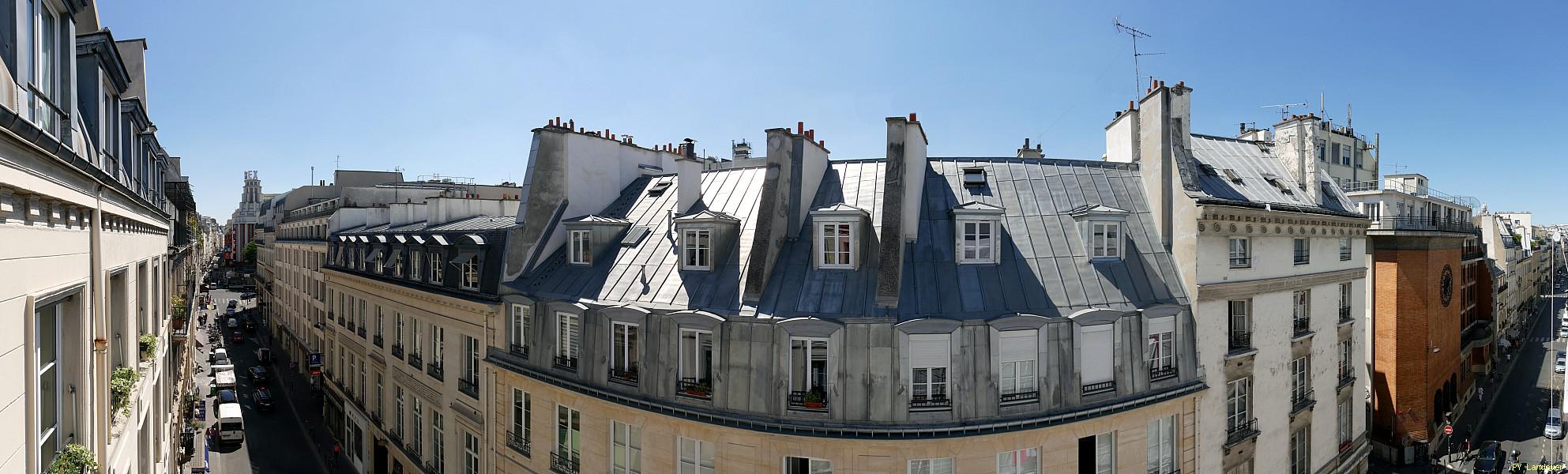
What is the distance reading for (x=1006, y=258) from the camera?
63.5ft

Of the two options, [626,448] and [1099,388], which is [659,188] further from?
[1099,388]

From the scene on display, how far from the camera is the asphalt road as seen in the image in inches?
1494

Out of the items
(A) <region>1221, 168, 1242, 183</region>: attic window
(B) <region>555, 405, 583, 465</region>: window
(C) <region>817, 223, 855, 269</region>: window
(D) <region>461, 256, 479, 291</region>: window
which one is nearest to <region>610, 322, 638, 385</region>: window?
(B) <region>555, 405, 583, 465</region>: window

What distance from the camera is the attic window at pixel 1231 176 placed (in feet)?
83.4

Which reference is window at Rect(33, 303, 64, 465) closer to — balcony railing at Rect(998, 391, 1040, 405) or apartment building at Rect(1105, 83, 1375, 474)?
balcony railing at Rect(998, 391, 1040, 405)

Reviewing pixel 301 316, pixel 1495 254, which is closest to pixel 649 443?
pixel 301 316

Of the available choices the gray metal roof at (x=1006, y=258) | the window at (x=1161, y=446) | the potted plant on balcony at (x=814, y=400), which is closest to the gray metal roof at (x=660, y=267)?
the gray metal roof at (x=1006, y=258)

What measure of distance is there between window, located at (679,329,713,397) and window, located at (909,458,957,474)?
5627 millimetres

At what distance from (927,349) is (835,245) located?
13.2ft

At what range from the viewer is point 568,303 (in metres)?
20.6

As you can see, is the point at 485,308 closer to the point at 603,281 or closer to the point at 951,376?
the point at 603,281

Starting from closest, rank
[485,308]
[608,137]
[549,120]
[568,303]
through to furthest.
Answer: [568,303] < [485,308] < [549,120] < [608,137]

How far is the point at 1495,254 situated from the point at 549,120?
92.9 metres

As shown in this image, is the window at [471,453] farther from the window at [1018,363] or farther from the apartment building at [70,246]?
the window at [1018,363]
